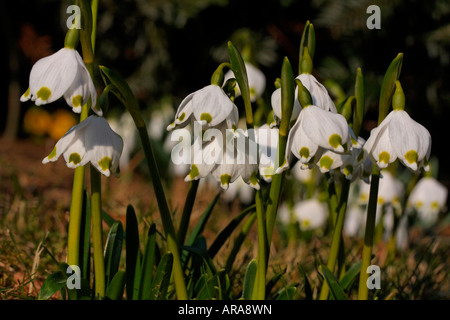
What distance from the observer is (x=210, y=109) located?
98 centimetres

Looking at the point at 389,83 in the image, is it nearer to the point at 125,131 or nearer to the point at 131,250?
the point at 131,250

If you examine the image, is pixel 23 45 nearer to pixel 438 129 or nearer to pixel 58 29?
pixel 58 29

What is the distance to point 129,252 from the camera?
126 cm

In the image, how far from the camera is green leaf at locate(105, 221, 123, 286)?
50.3 inches

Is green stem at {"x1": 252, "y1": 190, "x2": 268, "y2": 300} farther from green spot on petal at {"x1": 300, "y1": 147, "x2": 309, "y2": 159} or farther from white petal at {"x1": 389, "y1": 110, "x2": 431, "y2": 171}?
white petal at {"x1": 389, "y1": 110, "x2": 431, "y2": 171}

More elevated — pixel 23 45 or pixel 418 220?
pixel 23 45

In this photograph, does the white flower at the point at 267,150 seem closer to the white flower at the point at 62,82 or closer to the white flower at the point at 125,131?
the white flower at the point at 62,82

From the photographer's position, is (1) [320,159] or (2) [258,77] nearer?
(1) [320,159]

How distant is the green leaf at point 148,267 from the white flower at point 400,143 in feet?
1.61

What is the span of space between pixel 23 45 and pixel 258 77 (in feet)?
10.4

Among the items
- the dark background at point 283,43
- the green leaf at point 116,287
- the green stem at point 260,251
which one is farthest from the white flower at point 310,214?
the green leaf at point 116,287

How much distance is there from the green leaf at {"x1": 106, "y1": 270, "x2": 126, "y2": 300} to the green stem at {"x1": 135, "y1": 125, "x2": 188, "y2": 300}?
4.4 inches

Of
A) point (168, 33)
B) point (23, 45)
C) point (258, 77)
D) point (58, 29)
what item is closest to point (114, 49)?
point (168, 33)

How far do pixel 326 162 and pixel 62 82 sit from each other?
49 centimetres
